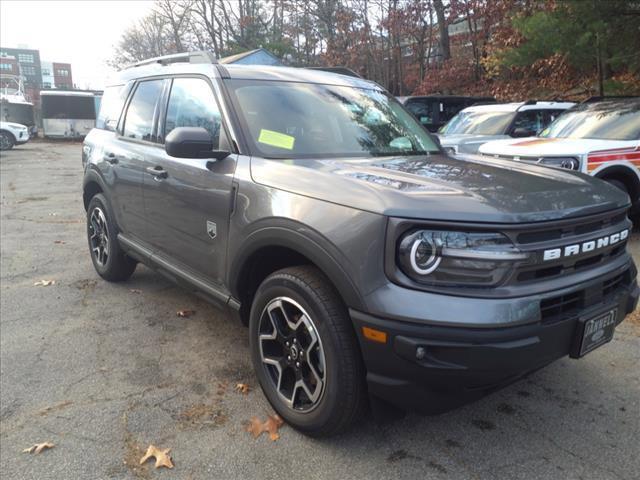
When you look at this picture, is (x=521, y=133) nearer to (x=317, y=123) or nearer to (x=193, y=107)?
(x=317, y=123)

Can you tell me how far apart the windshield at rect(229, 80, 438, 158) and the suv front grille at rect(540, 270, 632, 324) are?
1.45m

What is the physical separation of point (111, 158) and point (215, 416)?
2641mm

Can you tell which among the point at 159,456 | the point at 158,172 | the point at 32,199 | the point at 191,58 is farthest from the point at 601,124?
the point at 32,199

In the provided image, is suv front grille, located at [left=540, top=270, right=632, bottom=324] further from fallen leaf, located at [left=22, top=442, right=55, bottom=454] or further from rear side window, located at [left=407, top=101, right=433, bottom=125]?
rear side window, located at [left=407, top=101, right=433, bottom=125]

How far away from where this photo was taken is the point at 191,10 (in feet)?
116

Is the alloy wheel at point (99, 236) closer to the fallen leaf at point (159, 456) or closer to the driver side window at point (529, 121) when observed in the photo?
the fallen leaf at point (159, 456)

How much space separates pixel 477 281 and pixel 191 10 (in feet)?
125

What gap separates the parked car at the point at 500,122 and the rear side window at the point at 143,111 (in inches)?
227

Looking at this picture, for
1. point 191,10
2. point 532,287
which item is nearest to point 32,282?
point 532,287

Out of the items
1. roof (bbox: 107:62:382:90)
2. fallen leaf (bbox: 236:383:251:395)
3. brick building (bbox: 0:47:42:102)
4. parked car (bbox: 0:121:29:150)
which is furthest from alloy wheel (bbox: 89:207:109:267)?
brick building (bbox: 0:47:42:102)

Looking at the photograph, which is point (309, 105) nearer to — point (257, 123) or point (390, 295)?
point (257, 123)

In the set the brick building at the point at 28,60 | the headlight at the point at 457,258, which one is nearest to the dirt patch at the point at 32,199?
the headlight at the point at 457,258

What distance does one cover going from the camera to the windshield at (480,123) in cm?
945

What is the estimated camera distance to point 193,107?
3553 millimetres
